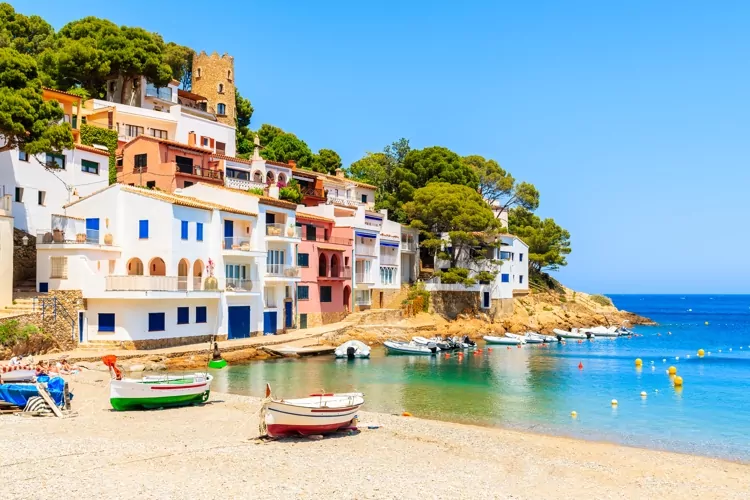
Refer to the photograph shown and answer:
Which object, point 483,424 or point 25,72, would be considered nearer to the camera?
point 483,424

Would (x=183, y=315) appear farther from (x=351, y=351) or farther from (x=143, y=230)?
(x=351, y=351)

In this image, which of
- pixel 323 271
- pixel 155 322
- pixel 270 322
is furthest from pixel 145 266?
pixel 323 271

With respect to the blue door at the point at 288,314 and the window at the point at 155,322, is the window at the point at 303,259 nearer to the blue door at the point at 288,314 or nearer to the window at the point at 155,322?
the blue door at the point at 288,314

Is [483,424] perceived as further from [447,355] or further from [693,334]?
[693,334]

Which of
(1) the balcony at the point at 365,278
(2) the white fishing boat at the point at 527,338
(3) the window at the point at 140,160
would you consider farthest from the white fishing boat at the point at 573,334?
(3) the window at the point at 140,160

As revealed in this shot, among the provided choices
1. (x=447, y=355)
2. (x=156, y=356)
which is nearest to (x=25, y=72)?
(x=156, y=356)

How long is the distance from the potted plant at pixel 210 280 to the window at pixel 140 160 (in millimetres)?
15750

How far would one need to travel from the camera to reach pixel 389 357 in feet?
175

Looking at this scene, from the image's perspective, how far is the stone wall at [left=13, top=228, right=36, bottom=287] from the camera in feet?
145

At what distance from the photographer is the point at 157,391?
1093 inches

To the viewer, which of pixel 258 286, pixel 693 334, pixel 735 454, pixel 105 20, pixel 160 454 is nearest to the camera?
pixel 160 454

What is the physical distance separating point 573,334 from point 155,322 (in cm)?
4948

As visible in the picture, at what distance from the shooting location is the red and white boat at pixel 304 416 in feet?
75.5

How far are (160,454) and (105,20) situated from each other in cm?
6178
